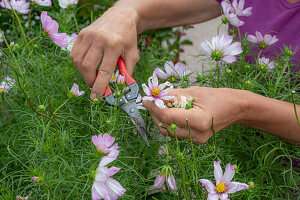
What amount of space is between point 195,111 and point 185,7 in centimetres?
64

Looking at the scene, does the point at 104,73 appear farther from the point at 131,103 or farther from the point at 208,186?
the point at 208,186

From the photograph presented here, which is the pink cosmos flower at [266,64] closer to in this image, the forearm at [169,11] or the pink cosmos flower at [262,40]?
the pink cosmos flower at [262,40]

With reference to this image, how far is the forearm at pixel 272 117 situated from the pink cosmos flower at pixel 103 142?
0.32 m

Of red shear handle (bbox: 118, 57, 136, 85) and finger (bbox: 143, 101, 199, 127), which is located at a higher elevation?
finger (bbox: 143, 101, 199, 127)

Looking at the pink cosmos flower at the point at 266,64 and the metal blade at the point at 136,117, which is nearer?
the metal blade at the point at 136,117

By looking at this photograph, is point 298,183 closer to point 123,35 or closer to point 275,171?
point 275,171

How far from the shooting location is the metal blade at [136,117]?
0.74 metres

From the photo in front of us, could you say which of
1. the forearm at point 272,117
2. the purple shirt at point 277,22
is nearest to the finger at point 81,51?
the forearm at point 272,117

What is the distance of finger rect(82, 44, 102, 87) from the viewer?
33.6 inches

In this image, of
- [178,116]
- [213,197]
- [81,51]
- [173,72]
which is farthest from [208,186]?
[81,51]

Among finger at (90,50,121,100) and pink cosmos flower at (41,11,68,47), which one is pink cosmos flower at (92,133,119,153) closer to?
finger at (90,50,121,100)

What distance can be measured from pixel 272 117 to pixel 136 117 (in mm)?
302

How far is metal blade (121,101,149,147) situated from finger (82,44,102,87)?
0.14 metres

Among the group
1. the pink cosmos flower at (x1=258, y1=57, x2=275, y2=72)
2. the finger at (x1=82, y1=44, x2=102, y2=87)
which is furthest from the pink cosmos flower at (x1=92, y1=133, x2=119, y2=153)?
the pink cosmos flower at (x1=258, y1=57, x2=275, y2=72)
